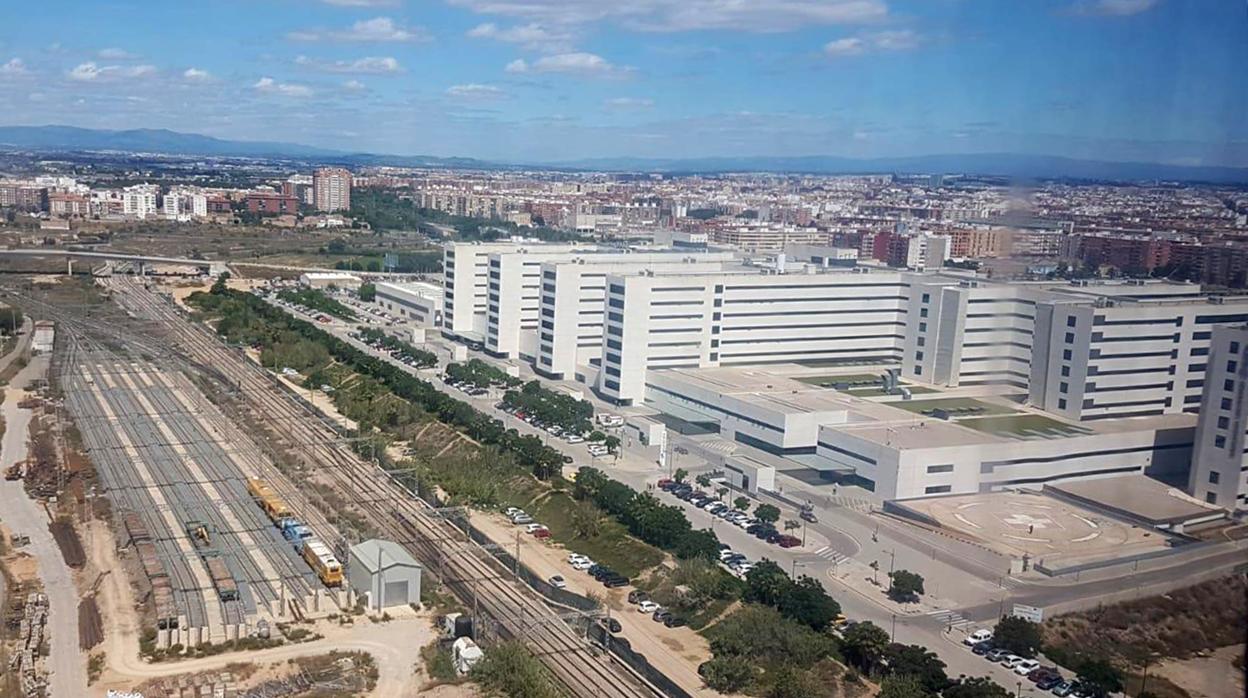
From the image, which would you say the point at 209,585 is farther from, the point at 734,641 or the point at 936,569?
the point at 936,569

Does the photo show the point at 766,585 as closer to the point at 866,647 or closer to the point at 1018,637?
the point at 866,647

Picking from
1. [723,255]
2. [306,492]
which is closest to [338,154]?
[723,255]

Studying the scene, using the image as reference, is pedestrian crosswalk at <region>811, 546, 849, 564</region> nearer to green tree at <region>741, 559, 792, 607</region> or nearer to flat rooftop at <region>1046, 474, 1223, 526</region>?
green tree at <region>741, 559, 792, 607</region>

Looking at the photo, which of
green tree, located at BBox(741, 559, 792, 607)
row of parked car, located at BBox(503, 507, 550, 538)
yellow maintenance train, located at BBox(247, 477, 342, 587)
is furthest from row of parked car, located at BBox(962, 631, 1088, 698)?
yellow maintenance train, located at BBox(247, 477, 342, 587)

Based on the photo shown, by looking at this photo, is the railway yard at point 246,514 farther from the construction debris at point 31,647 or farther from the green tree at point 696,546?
the green tree at point 696,546

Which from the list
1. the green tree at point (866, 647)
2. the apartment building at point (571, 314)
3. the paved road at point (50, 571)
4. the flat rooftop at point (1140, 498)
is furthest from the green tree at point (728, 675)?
the apartment building at point (571, 314)
